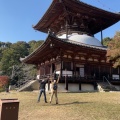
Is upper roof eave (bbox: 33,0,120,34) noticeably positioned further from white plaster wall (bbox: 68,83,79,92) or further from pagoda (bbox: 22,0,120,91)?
white plaster wall (bbox: 68,83,79,92)

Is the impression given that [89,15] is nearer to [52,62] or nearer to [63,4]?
[63,4]

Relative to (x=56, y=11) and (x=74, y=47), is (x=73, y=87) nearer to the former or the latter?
(x=74, y=47)

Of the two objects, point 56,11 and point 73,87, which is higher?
point 56,11

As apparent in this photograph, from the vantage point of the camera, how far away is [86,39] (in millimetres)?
28219

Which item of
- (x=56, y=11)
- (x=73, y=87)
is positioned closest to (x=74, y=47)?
(x=73, y=87)

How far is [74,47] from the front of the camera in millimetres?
23516

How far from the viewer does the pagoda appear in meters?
23.6

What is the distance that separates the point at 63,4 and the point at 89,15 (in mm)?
5012

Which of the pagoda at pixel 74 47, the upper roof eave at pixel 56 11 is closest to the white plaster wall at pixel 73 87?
→ the pagoda at pixel 74 47

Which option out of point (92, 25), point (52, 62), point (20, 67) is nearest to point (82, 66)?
point (52, 62)

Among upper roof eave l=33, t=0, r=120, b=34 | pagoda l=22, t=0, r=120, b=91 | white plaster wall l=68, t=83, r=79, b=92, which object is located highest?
upper roof eave l=33, t=0, r=120, b=34

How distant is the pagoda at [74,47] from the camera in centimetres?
2356

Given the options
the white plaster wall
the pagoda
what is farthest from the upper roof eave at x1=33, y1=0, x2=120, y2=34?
the white plaster wall

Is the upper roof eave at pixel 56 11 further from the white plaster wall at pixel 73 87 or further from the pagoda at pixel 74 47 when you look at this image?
the white plaster wall at pixel 73 87
